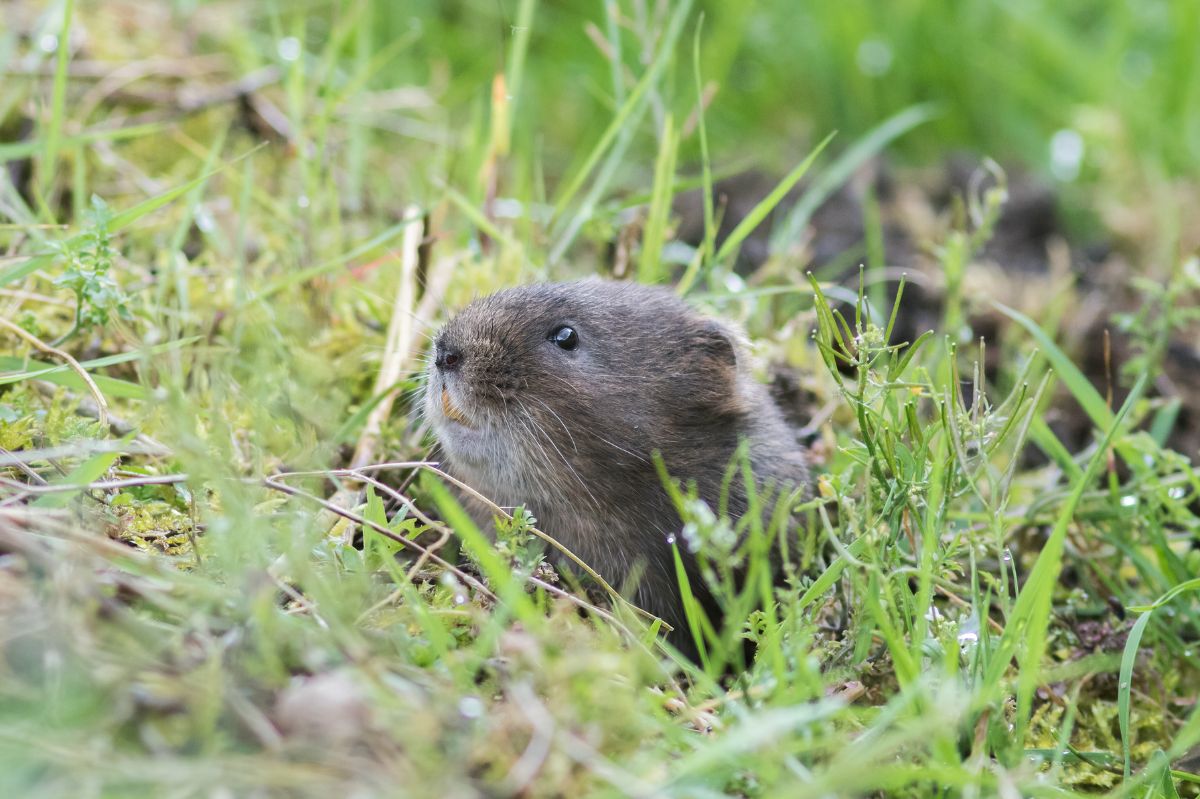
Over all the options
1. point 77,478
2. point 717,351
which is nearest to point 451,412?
point 717,351

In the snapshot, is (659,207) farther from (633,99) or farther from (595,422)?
(595,422)

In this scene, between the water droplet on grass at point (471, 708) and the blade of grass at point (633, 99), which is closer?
the water droplet on grass at point (471, 708)

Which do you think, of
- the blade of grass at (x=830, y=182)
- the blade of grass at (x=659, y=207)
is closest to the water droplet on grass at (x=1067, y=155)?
the blade of grass at (x=830, y=182)

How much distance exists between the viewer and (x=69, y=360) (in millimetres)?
3418

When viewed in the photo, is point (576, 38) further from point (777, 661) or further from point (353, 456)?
point (777, 661)

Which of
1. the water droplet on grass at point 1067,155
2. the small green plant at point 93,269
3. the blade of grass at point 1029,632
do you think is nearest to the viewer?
the blade of grass at point 1029,632

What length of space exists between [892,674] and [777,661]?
1055mm

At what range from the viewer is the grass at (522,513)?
7.03 ft

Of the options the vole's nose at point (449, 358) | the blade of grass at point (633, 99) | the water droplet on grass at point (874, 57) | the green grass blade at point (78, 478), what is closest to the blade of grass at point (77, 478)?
the green grass blade at point (78, 478)

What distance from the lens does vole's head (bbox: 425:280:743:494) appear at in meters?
3.73

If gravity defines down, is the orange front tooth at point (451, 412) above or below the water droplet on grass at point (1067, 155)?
below

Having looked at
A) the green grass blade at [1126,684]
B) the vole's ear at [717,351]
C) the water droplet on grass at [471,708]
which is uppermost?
the vole's ear at [717,351]

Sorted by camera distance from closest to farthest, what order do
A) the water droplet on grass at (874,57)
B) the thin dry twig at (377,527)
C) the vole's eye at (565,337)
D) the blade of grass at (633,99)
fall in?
1. the thin dry twig at (377,527)
2. the vole's eye at (565,337)
3. the blade of grass at (633,99)
4. the water droplet on grass at (874,57)

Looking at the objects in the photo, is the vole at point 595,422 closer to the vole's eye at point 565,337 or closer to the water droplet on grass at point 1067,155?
the vole's eye at point 565,337
